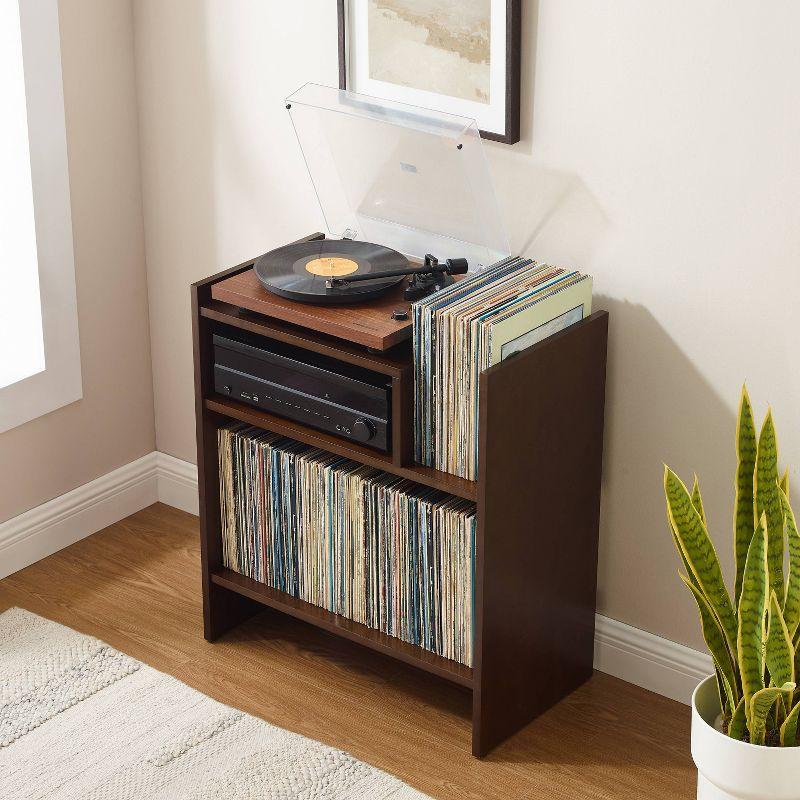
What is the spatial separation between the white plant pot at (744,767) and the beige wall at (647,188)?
1.69ft

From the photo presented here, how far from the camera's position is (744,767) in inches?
70.2

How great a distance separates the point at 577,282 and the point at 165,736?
3.56ft

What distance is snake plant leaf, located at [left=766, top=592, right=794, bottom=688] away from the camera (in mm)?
1740

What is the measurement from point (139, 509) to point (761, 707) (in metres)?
1.76

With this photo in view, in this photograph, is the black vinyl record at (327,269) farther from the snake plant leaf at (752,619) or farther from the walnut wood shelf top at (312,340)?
the snake plant leaf at (752,619)

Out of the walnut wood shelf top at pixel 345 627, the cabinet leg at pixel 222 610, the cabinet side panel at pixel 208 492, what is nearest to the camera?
the walnut wood shelf top at pixel 345 627

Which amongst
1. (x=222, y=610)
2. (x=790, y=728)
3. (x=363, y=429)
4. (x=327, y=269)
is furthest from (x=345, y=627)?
(x=790, y=728)

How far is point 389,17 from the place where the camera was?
7.50 ft

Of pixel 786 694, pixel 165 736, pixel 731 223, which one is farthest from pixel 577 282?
pixel 165 736

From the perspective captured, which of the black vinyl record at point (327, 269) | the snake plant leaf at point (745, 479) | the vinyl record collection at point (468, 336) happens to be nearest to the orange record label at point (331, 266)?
the black vinyl record at point (327, 269)

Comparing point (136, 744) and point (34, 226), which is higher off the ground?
point (34, 226)

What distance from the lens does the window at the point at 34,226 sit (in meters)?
2.57

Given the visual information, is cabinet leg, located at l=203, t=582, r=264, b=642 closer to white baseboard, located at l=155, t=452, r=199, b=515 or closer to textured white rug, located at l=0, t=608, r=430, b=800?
A: textured white rug, located at l=0, t=608, r=430, b=800

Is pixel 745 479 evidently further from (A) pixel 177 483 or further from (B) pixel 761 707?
(A) pixel 177 483
